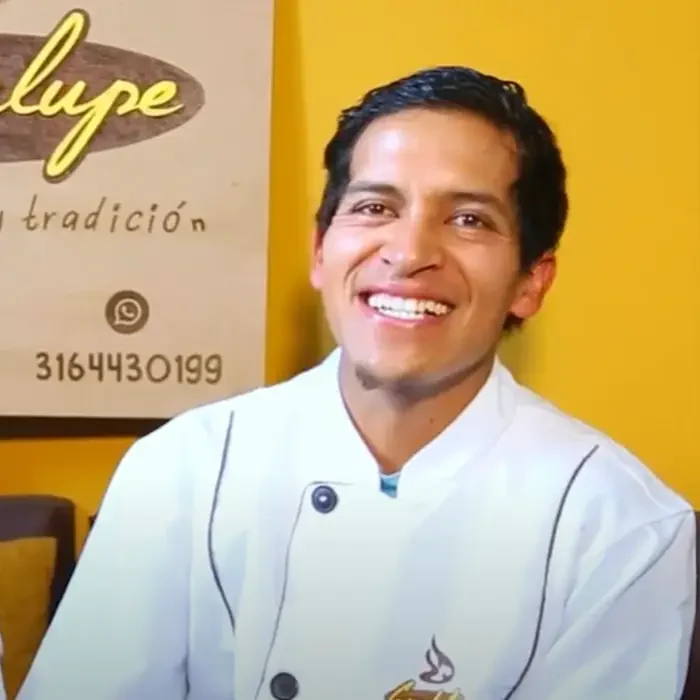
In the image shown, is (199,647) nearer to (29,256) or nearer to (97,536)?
(97,536)

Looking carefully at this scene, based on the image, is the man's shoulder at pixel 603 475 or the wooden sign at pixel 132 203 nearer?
the man's shoulder at pixel 603 475

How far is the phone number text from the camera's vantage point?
863 mm

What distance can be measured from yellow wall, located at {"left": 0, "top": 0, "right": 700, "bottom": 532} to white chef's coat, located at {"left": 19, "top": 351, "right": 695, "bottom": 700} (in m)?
0.12

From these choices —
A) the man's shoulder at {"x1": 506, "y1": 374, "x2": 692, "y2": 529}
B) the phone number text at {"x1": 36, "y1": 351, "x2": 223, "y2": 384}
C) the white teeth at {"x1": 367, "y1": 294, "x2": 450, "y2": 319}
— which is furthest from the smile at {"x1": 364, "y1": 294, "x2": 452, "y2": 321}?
the phone number text at {"x1": 36, "y1": 351, "x2": 223, "y2": 384}

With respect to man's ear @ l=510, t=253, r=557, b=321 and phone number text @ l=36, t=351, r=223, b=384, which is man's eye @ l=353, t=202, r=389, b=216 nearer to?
man's ear @ l=510, t=253, r=557, b=321

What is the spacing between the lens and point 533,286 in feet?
2.43

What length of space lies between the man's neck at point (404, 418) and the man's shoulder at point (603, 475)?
0.14ft

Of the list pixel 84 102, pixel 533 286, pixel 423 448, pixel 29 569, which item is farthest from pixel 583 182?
pixel 29 569

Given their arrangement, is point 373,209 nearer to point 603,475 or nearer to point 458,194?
point 458,194

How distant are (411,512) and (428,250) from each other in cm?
16

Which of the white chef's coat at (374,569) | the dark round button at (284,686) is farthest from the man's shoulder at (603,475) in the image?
the dark round button at (284,686)

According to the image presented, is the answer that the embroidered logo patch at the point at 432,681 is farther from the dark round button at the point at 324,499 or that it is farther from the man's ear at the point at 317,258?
the man's ear at the point at 317,258

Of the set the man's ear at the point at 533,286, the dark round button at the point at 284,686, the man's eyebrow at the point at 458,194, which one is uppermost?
the man's eyebrow at the point at 458,194

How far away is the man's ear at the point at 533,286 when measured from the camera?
731mm
